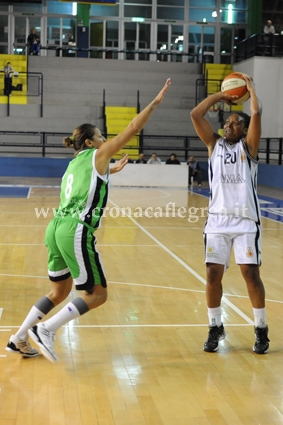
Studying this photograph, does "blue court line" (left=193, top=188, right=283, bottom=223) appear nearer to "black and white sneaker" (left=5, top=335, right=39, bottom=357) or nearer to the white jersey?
the white jersey

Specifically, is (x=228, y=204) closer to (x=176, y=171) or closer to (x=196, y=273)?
(x=196, y=273)

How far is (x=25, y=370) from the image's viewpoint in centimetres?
450

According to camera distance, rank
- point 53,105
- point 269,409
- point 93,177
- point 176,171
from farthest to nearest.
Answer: point 53,105, point 176,171, point 93,177, point 269,409

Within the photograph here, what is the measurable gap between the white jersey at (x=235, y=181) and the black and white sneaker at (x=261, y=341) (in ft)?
2.75

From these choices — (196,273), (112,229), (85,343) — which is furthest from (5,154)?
(85,343)

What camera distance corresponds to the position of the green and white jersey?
4.45 meters

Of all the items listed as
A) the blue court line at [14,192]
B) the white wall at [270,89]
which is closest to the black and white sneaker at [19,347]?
the blue court line at [14,192]

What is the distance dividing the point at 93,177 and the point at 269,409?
184 centimetres

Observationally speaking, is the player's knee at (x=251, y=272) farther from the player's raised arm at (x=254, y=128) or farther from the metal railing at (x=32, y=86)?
the metal railing at (x=32, y=86)

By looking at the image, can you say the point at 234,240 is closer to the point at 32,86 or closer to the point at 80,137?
the point at 80,137

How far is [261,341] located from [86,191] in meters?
1.78

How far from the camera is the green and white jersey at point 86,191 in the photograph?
445 centimetres

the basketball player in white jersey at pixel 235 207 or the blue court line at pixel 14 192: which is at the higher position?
the basketball player in white jersey at pixel 235 207

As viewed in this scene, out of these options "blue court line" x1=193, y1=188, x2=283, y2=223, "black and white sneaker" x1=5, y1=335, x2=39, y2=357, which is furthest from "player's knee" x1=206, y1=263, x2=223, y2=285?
"blue court line" x1=193, y1=188, x2=283, y2=223
